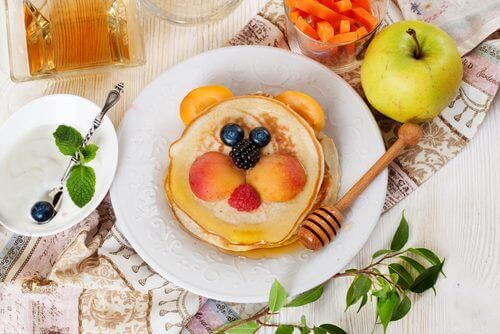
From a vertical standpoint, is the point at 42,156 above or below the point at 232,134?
below

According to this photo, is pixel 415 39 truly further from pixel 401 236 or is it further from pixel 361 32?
pixel 401 236

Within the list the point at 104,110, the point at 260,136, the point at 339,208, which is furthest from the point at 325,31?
the point at 104,110

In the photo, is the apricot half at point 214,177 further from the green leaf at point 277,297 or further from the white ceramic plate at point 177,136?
the green leaf at point 277,297

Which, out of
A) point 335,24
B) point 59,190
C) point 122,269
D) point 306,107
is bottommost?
point 122,269

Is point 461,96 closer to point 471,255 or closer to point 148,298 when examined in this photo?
point 471,255

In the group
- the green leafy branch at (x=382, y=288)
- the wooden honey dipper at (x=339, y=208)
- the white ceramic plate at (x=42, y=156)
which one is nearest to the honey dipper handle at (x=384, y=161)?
the wooden honey dipper at (x=339, y=208)

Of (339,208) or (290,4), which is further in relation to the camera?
(290,4)
